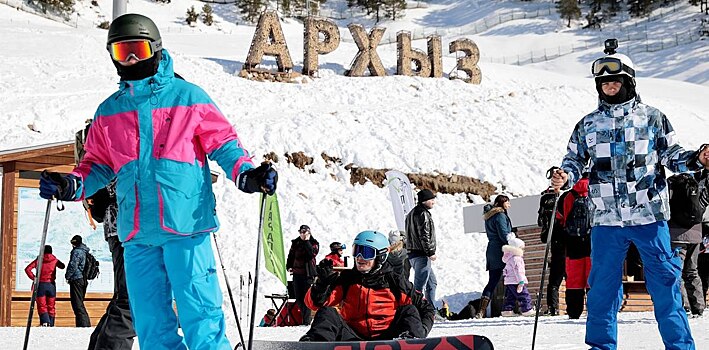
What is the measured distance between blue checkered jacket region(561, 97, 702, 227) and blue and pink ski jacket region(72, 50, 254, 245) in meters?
2.15

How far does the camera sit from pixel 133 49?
431cm

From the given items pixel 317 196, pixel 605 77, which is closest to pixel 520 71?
pixel 317 196

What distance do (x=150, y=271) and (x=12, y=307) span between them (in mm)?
10011

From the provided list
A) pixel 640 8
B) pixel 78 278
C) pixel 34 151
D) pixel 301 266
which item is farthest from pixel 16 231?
pixel 640 8

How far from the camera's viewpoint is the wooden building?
43.8 feet

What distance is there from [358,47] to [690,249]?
29.9 metres

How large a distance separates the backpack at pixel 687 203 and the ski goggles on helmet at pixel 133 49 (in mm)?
5576

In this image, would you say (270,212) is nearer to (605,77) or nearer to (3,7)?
(605,77)

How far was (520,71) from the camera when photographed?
46188 mm

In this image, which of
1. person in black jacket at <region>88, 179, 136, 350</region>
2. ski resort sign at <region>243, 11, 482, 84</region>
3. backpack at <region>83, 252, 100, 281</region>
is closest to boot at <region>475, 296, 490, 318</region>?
backpack at <region>83, 252, 100, 281</region>

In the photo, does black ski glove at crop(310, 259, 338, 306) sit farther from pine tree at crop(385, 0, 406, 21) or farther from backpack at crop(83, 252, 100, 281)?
pine tree at crop(385, 0, 406, 21)

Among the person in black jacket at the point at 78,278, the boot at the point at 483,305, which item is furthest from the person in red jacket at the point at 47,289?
the boot at the point at 483,305

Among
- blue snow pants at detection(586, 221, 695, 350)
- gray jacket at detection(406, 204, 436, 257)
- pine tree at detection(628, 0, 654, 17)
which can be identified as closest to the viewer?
blue snow pants at detection(586, 221, 695, 350)

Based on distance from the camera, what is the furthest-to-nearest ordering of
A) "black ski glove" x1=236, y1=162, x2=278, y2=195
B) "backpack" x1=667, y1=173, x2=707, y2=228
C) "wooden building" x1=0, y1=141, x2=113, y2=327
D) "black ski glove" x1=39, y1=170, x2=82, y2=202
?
"wooden building" x1=0, y1=141, x2=113, y2=327 → "backpack" x1=667, y1=173, x2=707, y2=228 → "black ski glove" x1=39, y1=170, x2=82, y2=202 → "black ski glove" x1=236, y1=162, x2=278, y2=195
